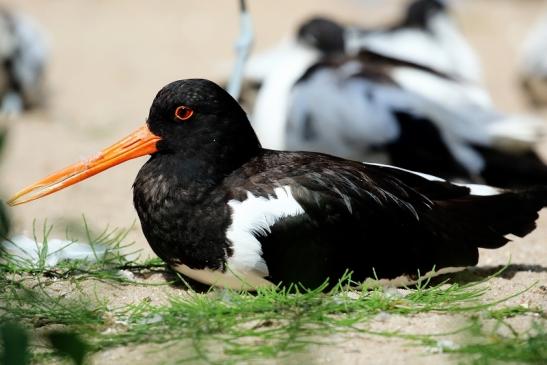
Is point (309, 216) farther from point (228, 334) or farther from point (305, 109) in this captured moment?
point (305, 109)

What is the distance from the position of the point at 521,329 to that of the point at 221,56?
8591 mm

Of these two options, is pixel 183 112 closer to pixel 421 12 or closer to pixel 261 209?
pixel 261 209

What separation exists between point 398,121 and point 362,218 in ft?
9.47

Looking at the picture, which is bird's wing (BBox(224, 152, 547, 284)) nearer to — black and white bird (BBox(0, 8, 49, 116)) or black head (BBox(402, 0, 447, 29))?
black head (BBox(402, 0, 447, 29))

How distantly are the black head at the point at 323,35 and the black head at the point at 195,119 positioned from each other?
4.53m

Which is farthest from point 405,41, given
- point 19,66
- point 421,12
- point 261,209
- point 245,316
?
point 245,316

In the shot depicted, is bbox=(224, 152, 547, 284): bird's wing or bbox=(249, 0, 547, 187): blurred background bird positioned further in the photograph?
bbox=(249, 0, 547, 187): blurred background bird

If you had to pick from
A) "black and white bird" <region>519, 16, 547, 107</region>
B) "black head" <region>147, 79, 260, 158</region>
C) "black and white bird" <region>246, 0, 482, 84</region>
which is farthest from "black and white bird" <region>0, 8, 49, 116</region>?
"black head" <region>147, 79, 260, 158</region>

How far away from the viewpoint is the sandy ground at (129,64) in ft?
22.7

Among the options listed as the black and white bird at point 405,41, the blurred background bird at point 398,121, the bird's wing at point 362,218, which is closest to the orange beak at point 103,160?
the bird's wing at point 362,218

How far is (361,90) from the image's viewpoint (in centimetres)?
723

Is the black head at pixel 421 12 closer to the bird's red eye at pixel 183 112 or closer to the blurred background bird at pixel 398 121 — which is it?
the blurred background bird at pixel 398 121

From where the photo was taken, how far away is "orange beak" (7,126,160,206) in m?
4.43

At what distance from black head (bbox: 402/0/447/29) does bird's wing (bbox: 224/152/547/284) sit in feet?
18.7
